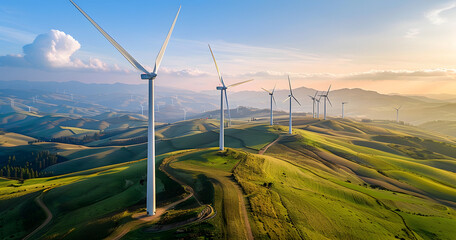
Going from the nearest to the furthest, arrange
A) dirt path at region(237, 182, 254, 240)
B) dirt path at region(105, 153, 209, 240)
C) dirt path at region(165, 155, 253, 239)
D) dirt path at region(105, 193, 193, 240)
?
dirt path at region(237, 182, 254, 240) < dirt path at region(165, 155, 253, 239) < dirt path at region(105, 193, 193, 240) < dirt path at region(105, 153, 209, 240)

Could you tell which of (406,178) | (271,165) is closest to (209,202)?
(271,165)

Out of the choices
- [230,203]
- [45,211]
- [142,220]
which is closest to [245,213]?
[230,203]

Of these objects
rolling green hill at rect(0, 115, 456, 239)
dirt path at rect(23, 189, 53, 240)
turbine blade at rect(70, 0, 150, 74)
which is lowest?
dirt path at rect(23, 189, 53, 240)

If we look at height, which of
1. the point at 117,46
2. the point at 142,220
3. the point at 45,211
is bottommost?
the point at 45,211

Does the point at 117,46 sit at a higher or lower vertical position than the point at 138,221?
higher

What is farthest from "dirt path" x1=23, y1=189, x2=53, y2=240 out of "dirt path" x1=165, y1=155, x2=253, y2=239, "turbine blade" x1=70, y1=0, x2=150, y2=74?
"turbine blade" x1=70, y1=0, x2=150, y2=74

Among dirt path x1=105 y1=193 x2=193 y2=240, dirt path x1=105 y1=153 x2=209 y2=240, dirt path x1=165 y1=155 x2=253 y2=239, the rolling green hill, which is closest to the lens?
dirt path x1=165 y1=155 x2=253 y2=239

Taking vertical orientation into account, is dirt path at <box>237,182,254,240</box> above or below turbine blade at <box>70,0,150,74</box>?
below

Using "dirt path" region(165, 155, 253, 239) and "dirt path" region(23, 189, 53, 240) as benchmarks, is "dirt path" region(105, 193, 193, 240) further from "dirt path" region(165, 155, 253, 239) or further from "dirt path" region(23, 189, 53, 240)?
"dirt path" region(23, 189, 53, 240)

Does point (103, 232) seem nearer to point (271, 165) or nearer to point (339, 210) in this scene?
point (339, 210)

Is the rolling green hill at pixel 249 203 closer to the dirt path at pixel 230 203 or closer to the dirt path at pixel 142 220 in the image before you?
the dirt path at pixel 230 203

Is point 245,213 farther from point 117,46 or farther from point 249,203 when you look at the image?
point 117,46

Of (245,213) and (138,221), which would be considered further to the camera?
(245,213)
